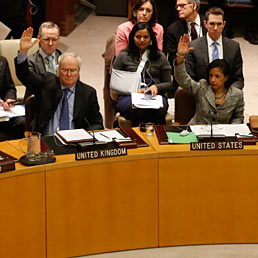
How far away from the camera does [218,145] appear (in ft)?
15.3

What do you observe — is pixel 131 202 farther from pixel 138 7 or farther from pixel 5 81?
pixel 138 7

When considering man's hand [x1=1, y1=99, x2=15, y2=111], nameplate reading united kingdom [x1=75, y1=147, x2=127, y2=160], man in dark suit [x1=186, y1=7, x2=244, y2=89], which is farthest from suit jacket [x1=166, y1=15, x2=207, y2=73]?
nameplate reading united kingdom [x1=75, y1=147, x2=127, y2=160]

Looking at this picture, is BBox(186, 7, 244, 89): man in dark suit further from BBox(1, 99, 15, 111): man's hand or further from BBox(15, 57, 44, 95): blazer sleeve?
BBox(1, 99, 15, 111): man's hand

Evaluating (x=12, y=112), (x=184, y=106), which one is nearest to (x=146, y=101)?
(x=184, y=106)

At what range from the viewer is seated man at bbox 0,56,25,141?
19.2ft

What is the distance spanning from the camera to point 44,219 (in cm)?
445

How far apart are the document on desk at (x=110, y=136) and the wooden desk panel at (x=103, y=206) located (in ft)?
0.68

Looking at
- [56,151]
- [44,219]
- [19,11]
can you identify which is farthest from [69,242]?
[19,11]

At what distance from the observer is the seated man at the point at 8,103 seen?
584 centimetres

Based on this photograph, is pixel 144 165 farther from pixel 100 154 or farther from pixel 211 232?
pixel 211 232

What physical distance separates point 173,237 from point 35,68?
2.00m

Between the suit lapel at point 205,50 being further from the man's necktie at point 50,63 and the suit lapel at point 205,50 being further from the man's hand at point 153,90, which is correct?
the man's necktie at point 50,63

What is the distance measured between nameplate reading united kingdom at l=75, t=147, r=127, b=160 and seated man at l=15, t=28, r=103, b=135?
0.92 m

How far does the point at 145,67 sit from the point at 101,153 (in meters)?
1.75
